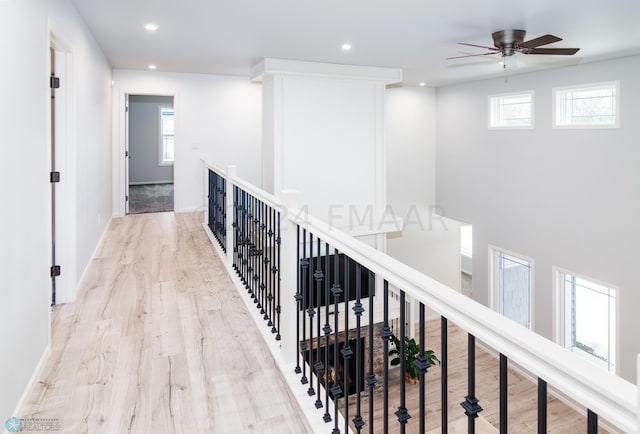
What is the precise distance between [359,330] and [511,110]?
7.18 m

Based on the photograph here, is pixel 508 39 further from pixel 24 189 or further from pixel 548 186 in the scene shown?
pixel 24 189

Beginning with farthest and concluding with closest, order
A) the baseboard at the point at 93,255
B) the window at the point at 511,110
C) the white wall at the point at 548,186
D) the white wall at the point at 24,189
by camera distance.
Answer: the window at the point at 511,110
the white wall at the point at 548,186
the baseboard at the point at 93,255
the white wall at the point at 24,189

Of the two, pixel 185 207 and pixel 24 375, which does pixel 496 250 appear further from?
pixel 24 375

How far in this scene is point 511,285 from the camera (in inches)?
314

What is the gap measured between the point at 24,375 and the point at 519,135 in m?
7.68

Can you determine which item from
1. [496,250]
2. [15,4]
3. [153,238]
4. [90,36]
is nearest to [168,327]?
[15,4]

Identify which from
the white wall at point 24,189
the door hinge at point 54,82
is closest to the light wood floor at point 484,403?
the white wall at point 24,189

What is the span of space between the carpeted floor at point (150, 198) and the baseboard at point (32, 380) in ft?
17.9

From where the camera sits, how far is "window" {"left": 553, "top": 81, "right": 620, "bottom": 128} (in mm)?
6109

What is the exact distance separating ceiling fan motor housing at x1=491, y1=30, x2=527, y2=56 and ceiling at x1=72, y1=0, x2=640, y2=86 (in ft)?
0.31

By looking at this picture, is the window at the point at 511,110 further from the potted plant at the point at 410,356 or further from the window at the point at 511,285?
the potted plant at the point at 410,356

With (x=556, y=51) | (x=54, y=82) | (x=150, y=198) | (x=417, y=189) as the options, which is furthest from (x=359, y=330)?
(x=150, y=198)

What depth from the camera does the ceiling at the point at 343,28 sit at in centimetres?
394

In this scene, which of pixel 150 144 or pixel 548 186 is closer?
pixel 548 186
